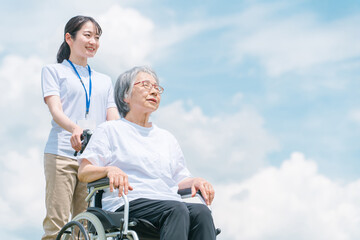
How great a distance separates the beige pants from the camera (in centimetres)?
360

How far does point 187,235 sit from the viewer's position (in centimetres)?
277

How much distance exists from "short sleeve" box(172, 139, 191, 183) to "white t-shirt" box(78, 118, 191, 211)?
5 centimetres

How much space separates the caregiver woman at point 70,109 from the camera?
11.8 feet

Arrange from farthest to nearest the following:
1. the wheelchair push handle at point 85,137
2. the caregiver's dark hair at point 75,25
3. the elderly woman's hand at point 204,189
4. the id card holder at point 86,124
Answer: the caregiver's dark hair at point 75,25 < the id card holder at point 86,124 < the wheelchair push handle at point 85,137 < the elderly woman's hand at point 204,189

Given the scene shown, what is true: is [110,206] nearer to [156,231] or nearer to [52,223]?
[156,231]

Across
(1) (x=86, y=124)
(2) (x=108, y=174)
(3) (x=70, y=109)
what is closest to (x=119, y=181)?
(2) (x=108, y=174)

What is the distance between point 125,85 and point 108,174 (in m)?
0.60

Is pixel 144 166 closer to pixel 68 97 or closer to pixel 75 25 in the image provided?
pixel 68 97

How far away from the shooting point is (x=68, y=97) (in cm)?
374

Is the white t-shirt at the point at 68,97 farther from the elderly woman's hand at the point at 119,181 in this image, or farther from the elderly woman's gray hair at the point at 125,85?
the elderly woman's hand at the point at 119,181

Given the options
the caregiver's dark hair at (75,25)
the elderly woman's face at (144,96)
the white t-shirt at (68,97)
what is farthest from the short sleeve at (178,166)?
the caregiver's dark hair at (75,25)

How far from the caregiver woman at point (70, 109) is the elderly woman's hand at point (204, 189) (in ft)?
2.67

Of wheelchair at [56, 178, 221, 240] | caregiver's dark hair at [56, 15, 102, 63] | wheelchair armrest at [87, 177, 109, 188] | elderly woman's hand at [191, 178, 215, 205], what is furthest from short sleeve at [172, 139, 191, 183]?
caregiver's dark hair at [56, 15, 102, 63]

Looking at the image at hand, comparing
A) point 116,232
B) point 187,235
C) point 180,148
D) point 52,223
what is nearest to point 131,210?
point 116,232
